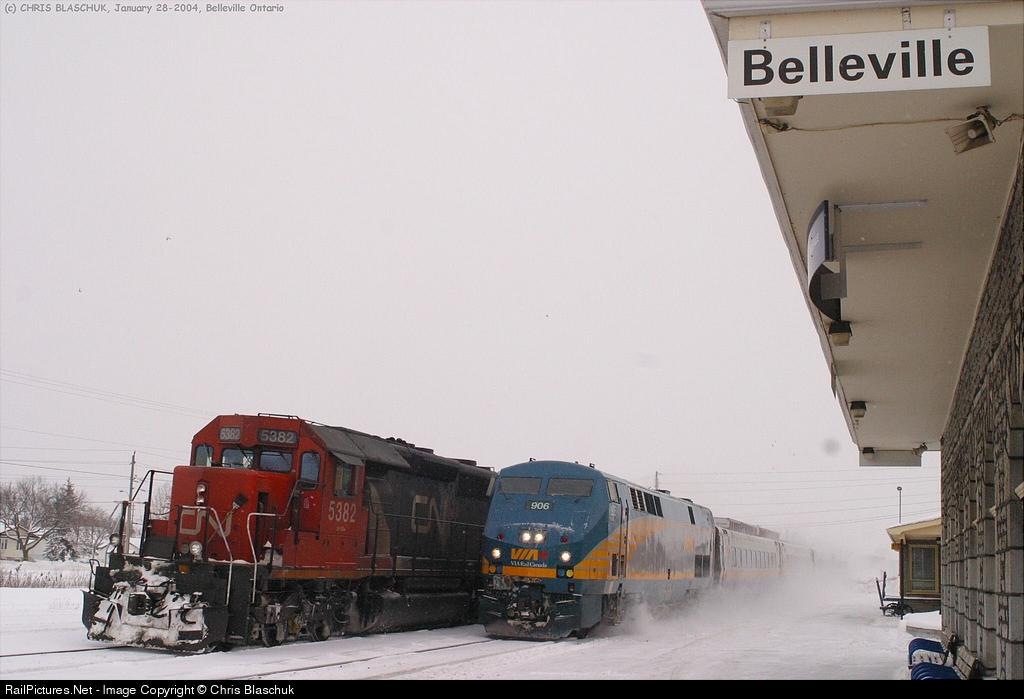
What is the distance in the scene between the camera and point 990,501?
8.02 meters

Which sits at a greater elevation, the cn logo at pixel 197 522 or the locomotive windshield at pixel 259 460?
the locomotive windshield at pixel 259 460

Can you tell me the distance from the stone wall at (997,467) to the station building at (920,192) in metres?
0.02

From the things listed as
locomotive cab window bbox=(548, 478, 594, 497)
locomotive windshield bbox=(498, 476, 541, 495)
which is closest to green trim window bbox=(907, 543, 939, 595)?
locomotive cab window bbox=(548, 478, 594, 497)

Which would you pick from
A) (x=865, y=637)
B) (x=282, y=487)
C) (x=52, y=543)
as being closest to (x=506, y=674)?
(x=282, y=487)

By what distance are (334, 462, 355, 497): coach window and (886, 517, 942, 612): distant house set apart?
20.1 m

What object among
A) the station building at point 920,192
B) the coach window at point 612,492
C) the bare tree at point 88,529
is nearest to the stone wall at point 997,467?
the station building at point 920,192

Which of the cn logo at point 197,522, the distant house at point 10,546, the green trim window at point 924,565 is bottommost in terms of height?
the distant house at point 10,546

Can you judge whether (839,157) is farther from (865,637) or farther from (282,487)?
(865,637)

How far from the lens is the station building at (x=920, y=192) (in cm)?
481

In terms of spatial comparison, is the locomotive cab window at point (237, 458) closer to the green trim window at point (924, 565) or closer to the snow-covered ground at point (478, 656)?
the snow-covered ground at point (478, 656)

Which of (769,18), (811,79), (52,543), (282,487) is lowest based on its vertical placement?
(52,543)

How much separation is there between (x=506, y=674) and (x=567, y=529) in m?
5.15

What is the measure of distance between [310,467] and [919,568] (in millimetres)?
22415

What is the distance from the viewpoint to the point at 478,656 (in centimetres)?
1259
